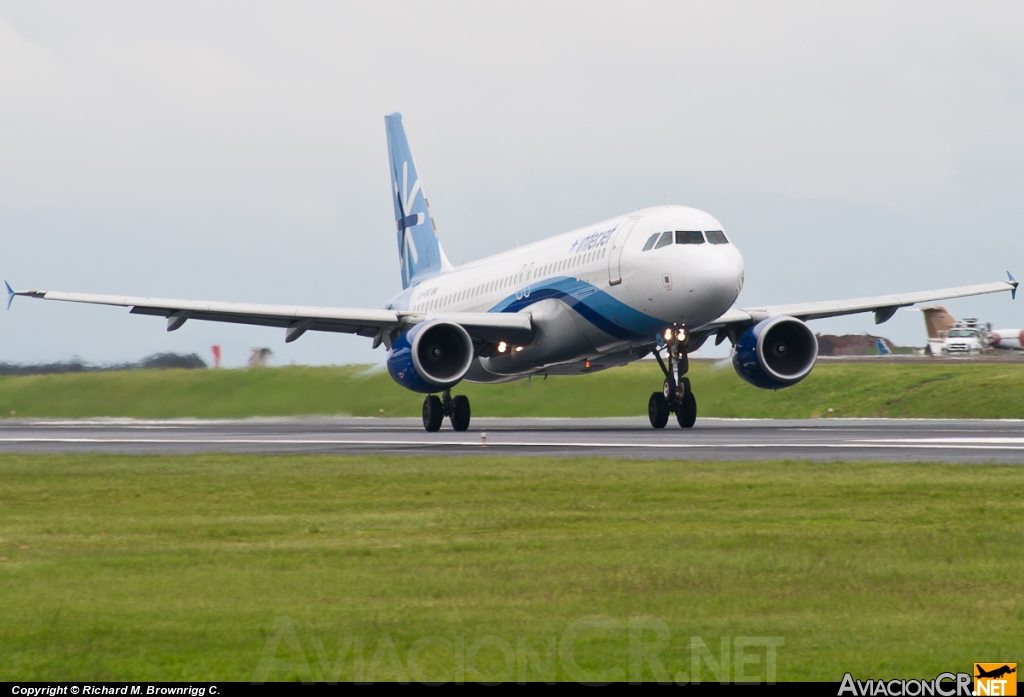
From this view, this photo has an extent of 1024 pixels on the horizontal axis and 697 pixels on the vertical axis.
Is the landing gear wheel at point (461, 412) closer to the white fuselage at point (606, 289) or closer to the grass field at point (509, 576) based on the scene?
the white fuselage at point (606, 289)

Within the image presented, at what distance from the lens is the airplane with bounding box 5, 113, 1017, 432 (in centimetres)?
2894

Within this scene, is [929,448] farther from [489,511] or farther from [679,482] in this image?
[489,511]

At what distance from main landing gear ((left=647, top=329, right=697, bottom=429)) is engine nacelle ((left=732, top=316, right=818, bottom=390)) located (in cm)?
162

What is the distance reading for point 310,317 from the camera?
112 ft

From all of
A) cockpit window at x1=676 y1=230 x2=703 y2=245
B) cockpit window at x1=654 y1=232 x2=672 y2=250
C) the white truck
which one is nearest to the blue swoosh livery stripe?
cockpit window at x1=654 y1=232 x2=672 y2=250

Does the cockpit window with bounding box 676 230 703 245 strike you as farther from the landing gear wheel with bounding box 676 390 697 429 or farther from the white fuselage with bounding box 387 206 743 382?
the landing gear wheel with bounding box 676 390 697 429

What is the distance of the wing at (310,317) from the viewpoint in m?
32.3

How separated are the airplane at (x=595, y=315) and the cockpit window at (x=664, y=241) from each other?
0.05 meters

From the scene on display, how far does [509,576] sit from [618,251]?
21.6m

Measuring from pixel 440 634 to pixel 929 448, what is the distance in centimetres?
1603

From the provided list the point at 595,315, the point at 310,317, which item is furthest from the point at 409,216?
the point at 595,315

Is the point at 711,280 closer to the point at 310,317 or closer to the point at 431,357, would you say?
the point at 431,357

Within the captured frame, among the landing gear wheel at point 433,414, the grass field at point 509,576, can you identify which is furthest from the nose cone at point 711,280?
the grass field at point 509,576

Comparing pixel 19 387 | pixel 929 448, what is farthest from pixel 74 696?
pixel 19 387
